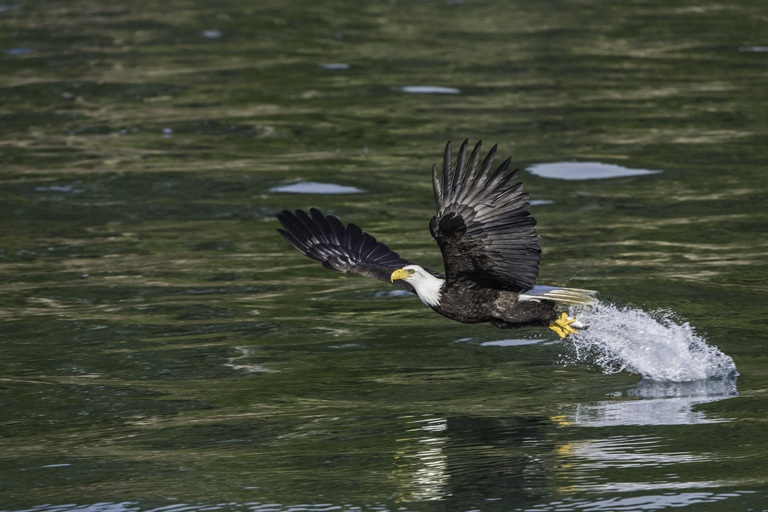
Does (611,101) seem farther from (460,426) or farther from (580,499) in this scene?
(580,499)

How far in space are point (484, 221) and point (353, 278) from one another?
3.91 metres

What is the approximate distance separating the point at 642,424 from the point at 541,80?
11.3 metres

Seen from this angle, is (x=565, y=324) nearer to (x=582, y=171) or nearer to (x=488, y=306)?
(x=488, y=306)

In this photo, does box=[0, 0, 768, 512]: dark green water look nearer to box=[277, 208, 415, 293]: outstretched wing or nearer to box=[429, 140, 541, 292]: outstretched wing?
box=[277, 208, 415, 293]: outstretched wing

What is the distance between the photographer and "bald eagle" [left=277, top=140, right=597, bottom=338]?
24.6 feet

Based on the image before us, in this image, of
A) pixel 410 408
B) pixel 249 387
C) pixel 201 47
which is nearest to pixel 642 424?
pixel 410 408

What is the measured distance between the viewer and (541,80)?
1789cm

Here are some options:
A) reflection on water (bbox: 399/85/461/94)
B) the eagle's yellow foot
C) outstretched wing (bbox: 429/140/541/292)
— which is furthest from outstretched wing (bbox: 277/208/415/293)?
reflection on water (bbox: 399/85/461/94)

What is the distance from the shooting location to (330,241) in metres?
9.73

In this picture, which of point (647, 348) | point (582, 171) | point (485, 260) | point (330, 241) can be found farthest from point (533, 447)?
point (582, 171)

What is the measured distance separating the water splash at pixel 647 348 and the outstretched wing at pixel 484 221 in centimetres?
103

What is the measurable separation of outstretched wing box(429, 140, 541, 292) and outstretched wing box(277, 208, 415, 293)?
184 centimetres

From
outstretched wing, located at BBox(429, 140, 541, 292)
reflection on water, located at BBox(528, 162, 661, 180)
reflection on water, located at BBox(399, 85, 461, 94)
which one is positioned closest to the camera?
outstretched wing, located at BBox(429, 140, 541, 292)

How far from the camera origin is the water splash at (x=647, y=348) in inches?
320
